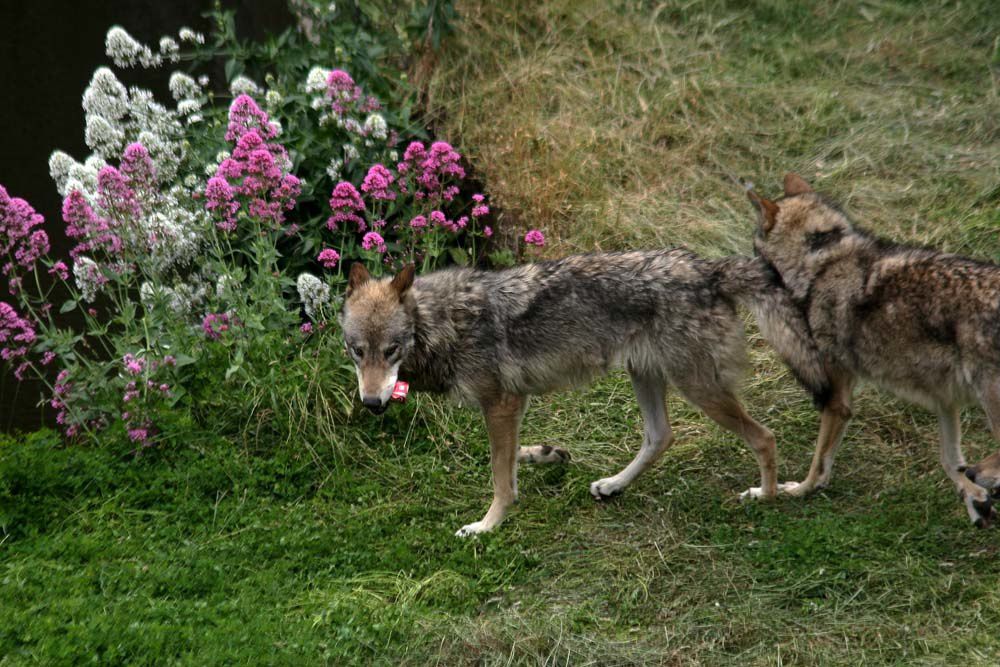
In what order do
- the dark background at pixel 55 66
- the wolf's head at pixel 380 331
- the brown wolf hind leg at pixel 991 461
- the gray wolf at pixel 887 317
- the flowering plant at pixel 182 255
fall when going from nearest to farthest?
the brown wolf hind leg at pixel 991 461, the gray wolf at pixel 887 317, the wolf's head at pixel 380 331, the flowering plant at pixel 182 255, the dark background at pixel 55 66

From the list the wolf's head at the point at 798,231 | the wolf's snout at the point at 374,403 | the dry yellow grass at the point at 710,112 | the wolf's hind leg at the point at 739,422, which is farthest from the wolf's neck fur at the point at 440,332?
the dry yellow grass at the point at 710,112

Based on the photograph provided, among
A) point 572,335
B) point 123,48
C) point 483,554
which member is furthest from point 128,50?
point 483,554

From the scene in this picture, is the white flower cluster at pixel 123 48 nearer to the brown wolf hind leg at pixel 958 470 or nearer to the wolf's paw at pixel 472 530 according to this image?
the wolf's paw at pixel 472 530

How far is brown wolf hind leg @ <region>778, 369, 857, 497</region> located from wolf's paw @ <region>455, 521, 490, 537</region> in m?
1.60

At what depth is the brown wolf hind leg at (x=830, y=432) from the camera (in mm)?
5363

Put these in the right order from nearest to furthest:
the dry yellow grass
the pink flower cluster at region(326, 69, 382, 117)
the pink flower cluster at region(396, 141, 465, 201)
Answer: the pink flower cluster at region(396, 141, 465, 201) < the pink flower cluster at region(326, 69, 382, 117) < the dry yellow grass

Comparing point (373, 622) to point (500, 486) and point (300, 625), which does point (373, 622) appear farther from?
point (500, 486)

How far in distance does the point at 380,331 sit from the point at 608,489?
1554 mm

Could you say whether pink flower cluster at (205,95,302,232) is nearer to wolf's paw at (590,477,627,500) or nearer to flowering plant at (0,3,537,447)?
flowering plant at (0,3,537,447)

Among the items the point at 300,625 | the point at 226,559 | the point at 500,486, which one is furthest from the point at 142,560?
the point at 500,486

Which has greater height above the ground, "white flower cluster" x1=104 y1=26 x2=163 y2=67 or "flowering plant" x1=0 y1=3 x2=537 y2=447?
"white flower cluster" x1=104 y1=26 x2=163 y2=67

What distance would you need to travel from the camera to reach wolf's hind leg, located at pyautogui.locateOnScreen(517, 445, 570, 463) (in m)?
6.00

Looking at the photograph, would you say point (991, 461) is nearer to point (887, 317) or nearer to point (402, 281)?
point (887, 317)

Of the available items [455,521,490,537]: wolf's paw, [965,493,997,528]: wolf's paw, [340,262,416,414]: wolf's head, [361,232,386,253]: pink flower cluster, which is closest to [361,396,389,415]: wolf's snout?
[340,262,416,414]: wolf's head
